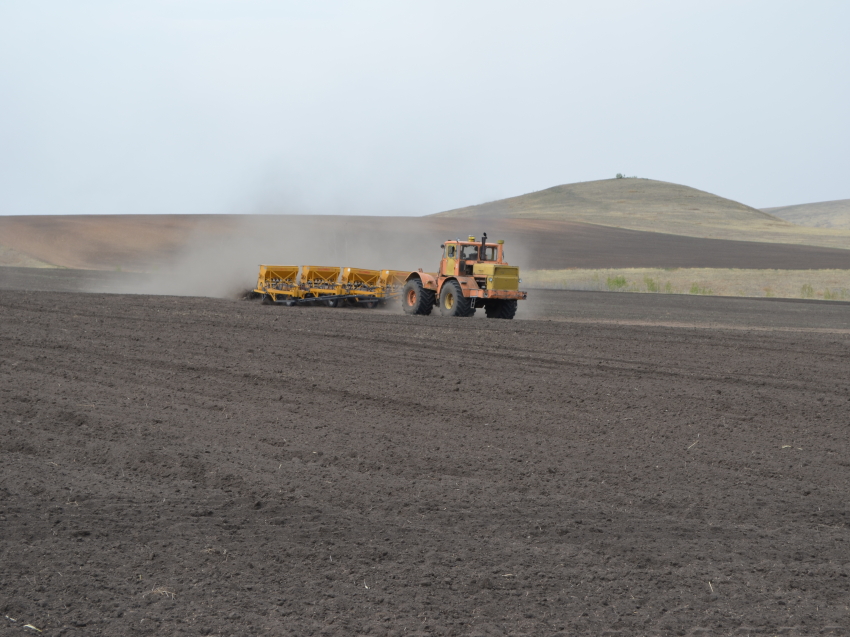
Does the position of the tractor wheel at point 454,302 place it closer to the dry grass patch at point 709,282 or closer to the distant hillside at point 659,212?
the dry grass patch at point 709,282

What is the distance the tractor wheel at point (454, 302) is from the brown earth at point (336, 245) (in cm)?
974

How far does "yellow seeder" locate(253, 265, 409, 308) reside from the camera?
24344mm

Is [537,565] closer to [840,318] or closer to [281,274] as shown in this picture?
[281,274]

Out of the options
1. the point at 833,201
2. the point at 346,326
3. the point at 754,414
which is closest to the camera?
the point at 754,414

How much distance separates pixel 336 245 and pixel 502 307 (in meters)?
13.3

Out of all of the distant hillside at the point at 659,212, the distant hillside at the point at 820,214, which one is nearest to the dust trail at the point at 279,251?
the distant hillside at the point at 659,212

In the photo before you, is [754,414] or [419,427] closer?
[419,427]

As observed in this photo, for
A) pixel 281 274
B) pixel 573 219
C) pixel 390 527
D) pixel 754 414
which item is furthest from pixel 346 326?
pixel 573 219

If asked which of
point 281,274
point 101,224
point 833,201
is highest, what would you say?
point 833,201

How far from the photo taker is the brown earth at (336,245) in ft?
107

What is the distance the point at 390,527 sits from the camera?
5.68m

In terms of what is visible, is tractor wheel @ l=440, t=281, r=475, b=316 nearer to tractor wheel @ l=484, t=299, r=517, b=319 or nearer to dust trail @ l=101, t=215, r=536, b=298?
tractor wheel @ l=484, t=299, r=517, b=319

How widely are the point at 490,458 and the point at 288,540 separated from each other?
2653 millimetres

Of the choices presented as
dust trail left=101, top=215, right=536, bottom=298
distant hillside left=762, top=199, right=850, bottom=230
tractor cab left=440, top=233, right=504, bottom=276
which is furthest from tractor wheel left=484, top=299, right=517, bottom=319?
distant hillside left=762, top=199, right=850, bottom=230
